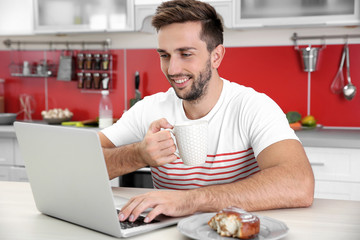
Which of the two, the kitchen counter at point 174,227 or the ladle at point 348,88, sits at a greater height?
the ladle at point 348,88

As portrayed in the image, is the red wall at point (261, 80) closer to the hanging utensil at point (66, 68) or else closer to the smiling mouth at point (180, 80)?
the hanging utensil at point (66, 68)

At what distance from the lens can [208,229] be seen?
102 cm

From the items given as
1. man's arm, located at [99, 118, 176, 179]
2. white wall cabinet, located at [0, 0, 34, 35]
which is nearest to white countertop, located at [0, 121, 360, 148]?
man's arm, located at [99, 118, 176, 179]

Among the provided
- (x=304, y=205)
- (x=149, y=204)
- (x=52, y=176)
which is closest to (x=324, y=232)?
(x=304, y=205)

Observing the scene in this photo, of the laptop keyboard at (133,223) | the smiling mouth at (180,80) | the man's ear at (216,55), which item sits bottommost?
the laptop keyboard at (133,223)

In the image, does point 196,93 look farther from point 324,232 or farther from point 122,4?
point 122,4

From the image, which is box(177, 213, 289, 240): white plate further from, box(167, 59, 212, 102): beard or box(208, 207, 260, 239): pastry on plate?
box(167, 59, 212, 102): beard

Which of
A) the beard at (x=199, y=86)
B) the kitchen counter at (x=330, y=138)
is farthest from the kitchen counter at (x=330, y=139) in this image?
the beard at (x=199, y=86)

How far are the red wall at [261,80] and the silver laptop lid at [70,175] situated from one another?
224 cm

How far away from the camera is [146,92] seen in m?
3.44

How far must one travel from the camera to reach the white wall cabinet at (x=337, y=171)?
8.29 ft

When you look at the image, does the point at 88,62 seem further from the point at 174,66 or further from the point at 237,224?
the point at 237,224

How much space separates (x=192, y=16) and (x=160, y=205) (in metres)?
0.73

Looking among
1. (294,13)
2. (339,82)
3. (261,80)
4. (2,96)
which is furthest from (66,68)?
(339,82)
